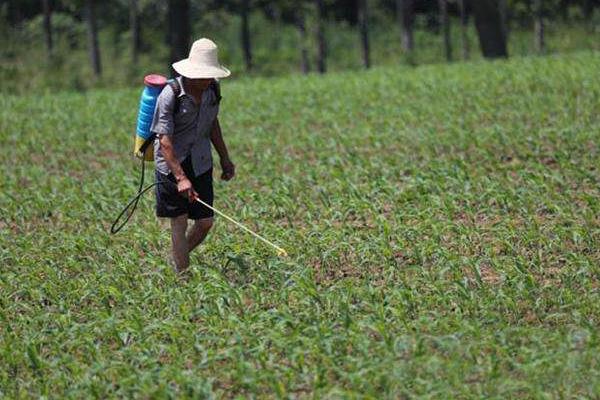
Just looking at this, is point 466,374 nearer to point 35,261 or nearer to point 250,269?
point 250,269

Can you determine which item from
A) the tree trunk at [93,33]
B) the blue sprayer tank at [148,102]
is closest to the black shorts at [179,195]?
the blue sprayer tank at [148,102]

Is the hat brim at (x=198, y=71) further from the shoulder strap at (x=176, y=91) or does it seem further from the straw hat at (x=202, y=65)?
the shoulder strap at (x=176, y=91)

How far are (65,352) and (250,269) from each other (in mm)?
1875

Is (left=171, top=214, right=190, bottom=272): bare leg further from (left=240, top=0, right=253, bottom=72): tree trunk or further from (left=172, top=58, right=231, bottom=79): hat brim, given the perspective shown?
(left=240, top=0, right=253, bottom=72): tree trunk

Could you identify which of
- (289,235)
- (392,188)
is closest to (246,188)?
(392,188)

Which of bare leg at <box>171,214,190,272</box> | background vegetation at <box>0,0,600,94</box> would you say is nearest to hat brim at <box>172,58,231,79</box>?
bare leg at <box>171,214,190,272</box>

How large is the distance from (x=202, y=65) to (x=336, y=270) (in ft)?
5.96

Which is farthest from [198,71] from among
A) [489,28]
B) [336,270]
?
[489,28]

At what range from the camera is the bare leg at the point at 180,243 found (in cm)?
897

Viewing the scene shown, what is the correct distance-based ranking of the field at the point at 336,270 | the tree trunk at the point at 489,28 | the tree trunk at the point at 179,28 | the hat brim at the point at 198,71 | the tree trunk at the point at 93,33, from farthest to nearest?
1. the tree trunk at the point at 93,33
2. the tree trunk at the point at 179,28
3. the tree trunk at the point at 489,28
4. the hat brim at the point at 198,71
5. the field at the point at 336,270

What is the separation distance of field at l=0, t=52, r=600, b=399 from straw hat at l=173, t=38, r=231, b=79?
1.40 meters

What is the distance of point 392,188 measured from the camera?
39.3ft

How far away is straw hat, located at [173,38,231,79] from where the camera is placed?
852 centimetres

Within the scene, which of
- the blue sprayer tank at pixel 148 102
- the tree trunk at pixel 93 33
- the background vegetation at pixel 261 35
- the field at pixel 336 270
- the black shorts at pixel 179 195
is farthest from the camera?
the background vegetation at pixel 261 35
